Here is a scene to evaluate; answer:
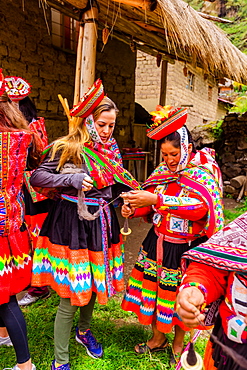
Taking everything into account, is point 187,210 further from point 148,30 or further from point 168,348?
point 148,30

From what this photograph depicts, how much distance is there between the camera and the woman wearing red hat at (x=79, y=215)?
1.84 metres

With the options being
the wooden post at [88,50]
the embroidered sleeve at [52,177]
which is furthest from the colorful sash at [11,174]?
the wooden post at [88,50]

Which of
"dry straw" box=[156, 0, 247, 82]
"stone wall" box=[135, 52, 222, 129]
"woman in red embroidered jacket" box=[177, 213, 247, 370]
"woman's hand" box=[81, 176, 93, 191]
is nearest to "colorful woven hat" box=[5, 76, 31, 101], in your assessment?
"woman's hand" box=[81, 176, 93, 191]

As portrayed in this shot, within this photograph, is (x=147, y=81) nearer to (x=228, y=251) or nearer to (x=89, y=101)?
(x=89, y=101)

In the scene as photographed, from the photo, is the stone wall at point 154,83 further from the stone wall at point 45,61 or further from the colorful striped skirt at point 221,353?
the colorful striped skirt at point 221,353

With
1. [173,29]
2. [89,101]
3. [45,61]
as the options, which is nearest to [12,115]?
[89,101]

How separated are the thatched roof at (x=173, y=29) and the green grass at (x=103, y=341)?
Result: 2.91m

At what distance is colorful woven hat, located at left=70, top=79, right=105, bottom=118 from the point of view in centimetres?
184

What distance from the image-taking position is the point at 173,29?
3.51 metres

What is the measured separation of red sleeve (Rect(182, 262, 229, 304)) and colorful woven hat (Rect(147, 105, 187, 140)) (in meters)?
0.98

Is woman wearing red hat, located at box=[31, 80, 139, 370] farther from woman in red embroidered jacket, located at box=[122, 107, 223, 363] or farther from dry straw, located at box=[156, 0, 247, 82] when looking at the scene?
dry straw, located at box=[156, 0, 247, 82]

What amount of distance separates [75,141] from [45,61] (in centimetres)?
416

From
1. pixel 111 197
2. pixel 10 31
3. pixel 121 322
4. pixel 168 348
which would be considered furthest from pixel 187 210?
pixel 10 31

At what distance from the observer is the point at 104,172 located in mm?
1957
